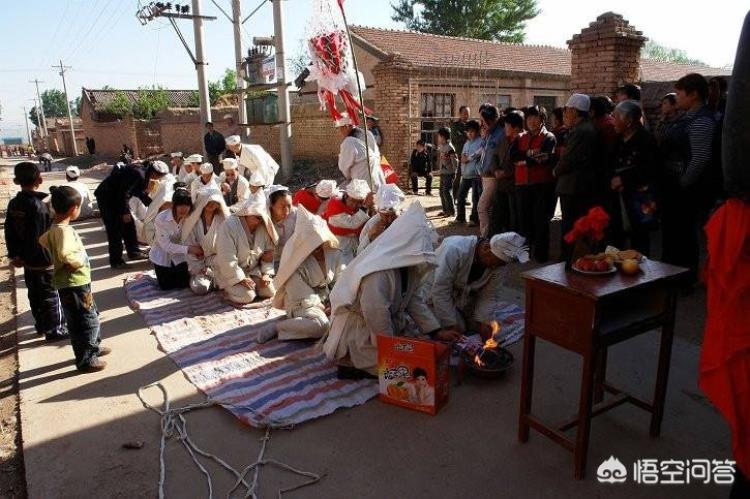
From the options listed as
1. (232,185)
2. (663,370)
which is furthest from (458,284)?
(232,185)

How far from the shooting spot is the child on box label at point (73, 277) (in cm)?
363

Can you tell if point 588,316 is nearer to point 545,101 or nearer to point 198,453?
point 198,453

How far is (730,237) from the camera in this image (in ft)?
5.51

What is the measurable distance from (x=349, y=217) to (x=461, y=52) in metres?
15.6

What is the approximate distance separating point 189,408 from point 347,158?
373cm

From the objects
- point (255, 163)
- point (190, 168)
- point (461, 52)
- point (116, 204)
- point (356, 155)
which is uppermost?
point (461, 52)

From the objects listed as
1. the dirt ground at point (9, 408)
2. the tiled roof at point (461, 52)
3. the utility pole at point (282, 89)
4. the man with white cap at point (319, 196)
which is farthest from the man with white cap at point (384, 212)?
the tiled roof at point (461, 52)

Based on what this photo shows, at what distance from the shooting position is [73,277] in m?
3.67

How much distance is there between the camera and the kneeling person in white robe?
554 centimetres

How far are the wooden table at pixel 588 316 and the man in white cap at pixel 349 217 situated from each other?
2.87 metres

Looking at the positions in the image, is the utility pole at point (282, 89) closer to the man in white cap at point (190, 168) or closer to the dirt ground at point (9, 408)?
the man in white cap at point (190, 168)

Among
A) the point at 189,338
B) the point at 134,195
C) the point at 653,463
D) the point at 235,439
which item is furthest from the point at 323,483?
the point at 134,195

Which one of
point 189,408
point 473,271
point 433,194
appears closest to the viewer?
point 189,408

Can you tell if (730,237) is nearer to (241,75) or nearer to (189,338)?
(189,338)
